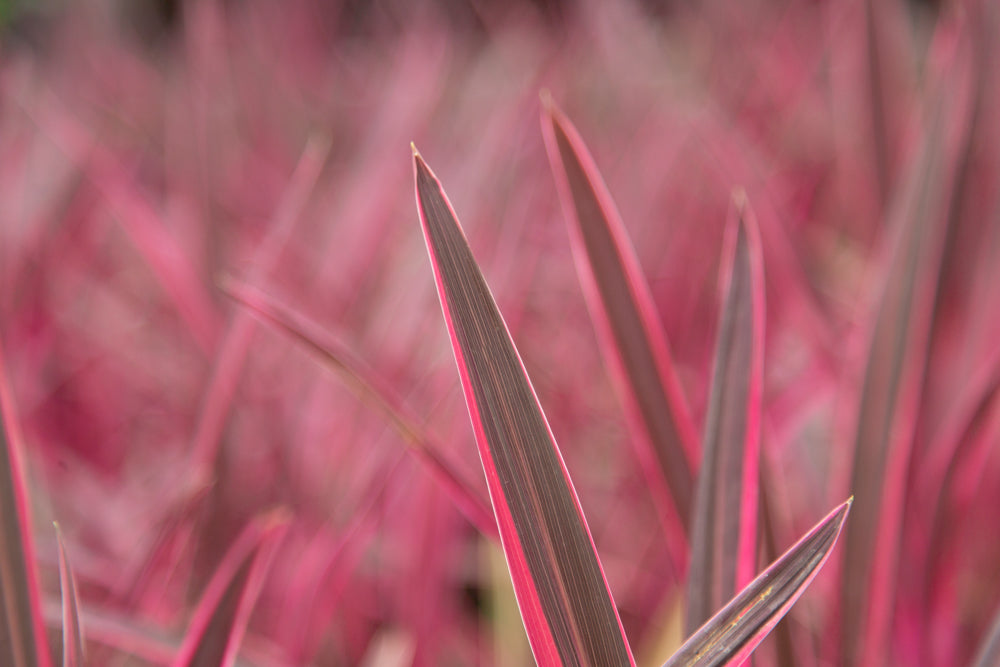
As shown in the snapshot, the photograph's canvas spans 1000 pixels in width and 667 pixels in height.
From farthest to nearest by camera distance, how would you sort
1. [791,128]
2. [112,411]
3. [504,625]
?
[791,128], [112,411], [504,625]

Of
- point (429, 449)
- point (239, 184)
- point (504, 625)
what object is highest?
point (239, 184)

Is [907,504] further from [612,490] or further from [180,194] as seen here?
[180,194]

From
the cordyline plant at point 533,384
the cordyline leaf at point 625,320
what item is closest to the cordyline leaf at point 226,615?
the cordyline plant at point 533,384

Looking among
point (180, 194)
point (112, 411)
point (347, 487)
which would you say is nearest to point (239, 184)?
point (180, 194)

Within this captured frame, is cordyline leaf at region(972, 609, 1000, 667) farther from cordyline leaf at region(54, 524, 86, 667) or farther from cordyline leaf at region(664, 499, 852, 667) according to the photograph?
cordyline leaf at region(54, 524, 86, 667)

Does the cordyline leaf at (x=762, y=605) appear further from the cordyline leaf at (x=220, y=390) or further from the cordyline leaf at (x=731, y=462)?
the cordyline leaf at (x=220, y=390)

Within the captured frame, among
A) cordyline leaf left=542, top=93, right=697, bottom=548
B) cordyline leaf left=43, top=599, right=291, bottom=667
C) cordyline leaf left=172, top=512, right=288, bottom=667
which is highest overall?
cordyline leaf left=542, top=93, right=697, bottom=548

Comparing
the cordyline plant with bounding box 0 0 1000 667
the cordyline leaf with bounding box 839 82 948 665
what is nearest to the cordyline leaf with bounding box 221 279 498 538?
the cordyline plant with bounding box 0 0 1000 667
